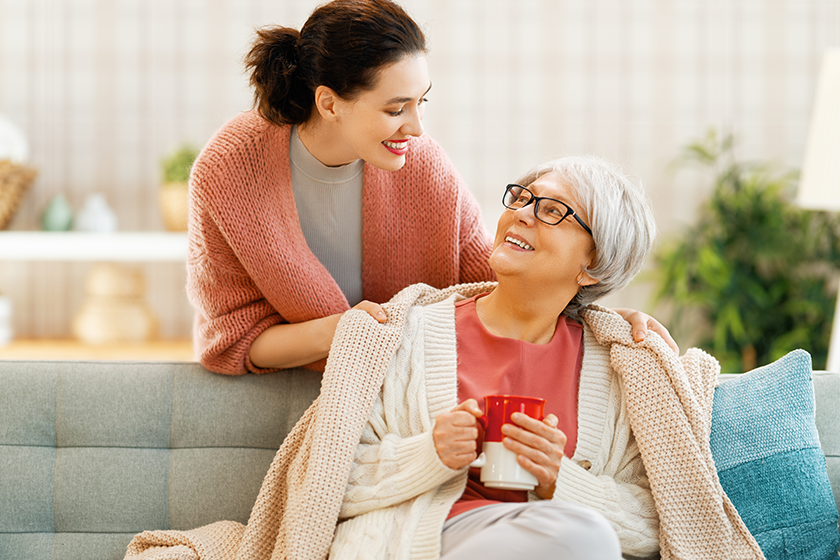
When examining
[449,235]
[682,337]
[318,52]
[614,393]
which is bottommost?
[682,337]

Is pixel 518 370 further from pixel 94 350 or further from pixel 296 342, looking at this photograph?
pixel 94 350

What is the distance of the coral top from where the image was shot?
59.1 inches

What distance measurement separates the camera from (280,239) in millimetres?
1673

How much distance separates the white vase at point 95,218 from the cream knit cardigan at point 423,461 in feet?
7.33

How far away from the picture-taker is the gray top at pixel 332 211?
1738 mm

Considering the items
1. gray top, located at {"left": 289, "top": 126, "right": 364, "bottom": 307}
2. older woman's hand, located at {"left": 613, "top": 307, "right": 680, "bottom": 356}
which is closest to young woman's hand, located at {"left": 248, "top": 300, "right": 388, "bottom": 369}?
gray top, located at {"left": 289, "top": 126, "right": 364, "bottom": 307}

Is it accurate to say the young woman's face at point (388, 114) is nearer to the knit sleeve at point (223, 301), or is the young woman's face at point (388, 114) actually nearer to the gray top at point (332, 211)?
the gray top at point (332, 211)

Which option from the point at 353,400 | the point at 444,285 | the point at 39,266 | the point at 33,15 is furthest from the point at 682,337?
the point at 33,15

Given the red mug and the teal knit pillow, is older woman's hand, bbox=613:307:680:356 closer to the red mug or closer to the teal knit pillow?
the teal knit pillow

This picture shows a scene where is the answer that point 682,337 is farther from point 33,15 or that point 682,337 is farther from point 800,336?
point 33,15

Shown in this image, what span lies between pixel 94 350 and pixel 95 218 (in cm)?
63

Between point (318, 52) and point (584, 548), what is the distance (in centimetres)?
111

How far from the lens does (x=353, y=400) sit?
145cm

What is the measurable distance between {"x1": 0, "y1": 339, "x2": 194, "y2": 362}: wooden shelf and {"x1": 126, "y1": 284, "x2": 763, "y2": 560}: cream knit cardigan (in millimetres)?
1996
